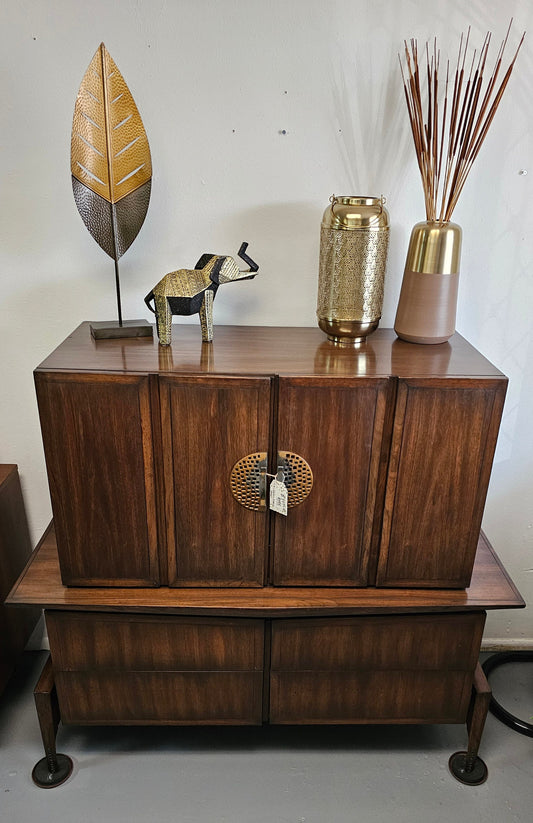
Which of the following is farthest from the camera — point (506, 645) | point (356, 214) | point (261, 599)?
point (506, 645)

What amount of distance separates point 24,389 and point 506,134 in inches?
55.5

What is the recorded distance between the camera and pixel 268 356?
4.49 ft

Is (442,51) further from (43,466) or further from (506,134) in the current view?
(43,466)

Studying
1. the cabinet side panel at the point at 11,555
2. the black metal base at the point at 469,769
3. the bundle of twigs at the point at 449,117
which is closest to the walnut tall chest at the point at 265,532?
the black metal base at the point at 469,769

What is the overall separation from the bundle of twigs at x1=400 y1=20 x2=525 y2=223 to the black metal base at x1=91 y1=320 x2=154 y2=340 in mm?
713

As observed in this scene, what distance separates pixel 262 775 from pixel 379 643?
20.2 inches

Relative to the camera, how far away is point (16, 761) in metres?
1.66

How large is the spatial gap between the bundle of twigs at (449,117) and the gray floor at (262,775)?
1.42 meters

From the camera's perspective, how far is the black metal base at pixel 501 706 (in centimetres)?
→ 179

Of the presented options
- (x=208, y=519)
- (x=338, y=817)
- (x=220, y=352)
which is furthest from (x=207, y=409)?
(x=338, y=817)

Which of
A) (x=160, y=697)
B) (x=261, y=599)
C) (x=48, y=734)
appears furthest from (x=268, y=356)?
(x=48, y=734)

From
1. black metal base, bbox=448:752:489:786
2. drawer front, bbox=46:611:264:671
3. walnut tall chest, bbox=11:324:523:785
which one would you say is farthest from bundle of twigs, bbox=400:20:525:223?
black metal base, bbox=448:752:489:786

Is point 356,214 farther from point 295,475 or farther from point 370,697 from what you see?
point 370,697

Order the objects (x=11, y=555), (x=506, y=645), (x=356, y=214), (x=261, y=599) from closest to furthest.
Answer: (x=356, y=214) → (x=261, y=599) → (x=11, y=555) → (x=506, y=645)
